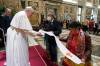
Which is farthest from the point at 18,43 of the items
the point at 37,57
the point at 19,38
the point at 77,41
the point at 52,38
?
the point at 52,38

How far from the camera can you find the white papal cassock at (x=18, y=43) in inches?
194

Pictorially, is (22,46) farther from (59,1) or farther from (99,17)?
(99,17)

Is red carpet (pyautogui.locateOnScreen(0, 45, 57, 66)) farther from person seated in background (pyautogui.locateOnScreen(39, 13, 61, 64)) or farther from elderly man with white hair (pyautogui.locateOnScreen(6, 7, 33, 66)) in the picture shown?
elderly man with white hair (pyautogui.locateOnScreen(6, 7, 33, 66))

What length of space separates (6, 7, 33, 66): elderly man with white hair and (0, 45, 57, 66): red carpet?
111 centimetres

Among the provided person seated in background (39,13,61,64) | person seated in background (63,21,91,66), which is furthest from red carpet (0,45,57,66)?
person seated in background (63,21,91,66)

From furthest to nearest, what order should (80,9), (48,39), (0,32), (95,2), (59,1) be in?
(95,2) < (80,9) < (59,1) < (0,32) < (48,39)

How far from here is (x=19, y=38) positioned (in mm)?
5000

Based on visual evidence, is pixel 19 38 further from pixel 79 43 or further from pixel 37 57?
pixel 37 57

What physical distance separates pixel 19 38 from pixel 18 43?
0.31 ft

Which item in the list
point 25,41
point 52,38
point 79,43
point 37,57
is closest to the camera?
point 79,43

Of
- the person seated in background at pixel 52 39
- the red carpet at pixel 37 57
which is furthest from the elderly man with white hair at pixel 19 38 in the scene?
the person seated in background at pixel 52 39

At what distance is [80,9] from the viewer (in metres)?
35.2

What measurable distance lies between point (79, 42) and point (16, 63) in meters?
1.22

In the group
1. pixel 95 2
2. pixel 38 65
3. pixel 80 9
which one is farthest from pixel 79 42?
pixel 95 2
